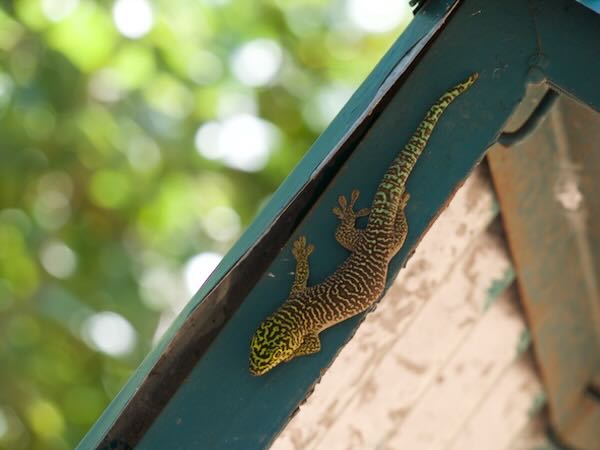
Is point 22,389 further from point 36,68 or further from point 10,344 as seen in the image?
point 36,68

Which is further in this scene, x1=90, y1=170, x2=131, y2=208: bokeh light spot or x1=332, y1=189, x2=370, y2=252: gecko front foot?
x1=90, y1=170, x2=131, y2=208: bokeh light spot

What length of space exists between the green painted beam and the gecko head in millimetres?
34

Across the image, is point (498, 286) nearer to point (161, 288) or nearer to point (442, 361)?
point (442, 361)

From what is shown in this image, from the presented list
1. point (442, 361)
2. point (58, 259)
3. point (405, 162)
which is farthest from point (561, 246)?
point (58, 259)

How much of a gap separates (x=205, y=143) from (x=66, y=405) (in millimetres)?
1933

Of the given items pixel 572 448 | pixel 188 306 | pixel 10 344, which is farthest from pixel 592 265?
pixel 10 344

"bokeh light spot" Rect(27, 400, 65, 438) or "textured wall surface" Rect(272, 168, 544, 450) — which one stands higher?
"textured wall surface" Rect(272, 168, 544, 450)

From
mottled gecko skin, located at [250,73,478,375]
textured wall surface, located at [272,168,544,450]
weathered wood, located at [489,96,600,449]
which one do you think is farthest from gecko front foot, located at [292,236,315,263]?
weathered wood, located at [489,96,600,449]

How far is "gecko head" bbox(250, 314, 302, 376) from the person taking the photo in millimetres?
2486

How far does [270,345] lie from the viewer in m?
2.50

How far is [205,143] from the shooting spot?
6973 millimetres

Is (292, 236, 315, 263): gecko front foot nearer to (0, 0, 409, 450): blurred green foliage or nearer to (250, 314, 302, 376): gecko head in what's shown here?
(250, 314, 302, 376): gecko head

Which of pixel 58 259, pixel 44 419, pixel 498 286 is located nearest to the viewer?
pixel 498 286

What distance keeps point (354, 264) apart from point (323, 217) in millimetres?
141
